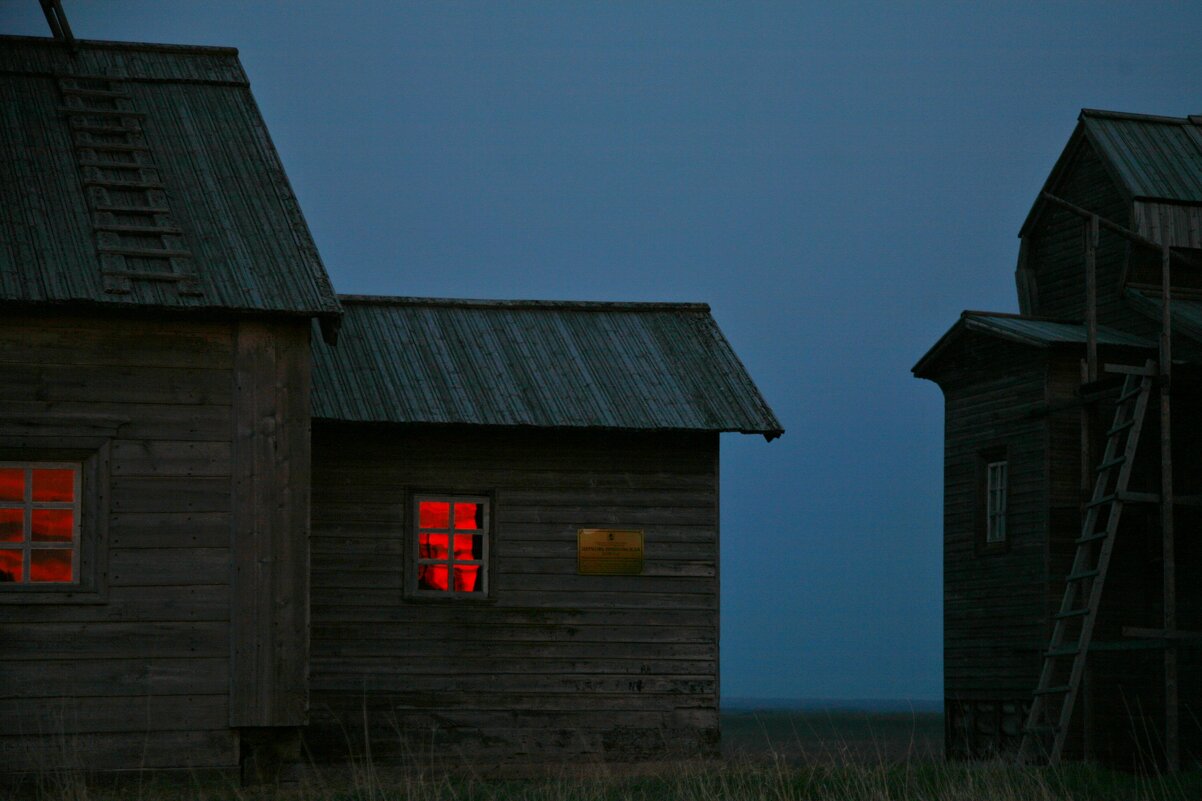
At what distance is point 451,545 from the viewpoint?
19703 millimetres

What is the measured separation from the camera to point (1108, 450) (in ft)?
70.2

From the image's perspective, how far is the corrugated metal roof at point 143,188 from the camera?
50.8 feet

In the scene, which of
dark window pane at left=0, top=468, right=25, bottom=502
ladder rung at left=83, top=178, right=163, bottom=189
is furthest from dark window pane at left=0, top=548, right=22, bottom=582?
ladder rung at left=83, top=178, right=163, bottom=189

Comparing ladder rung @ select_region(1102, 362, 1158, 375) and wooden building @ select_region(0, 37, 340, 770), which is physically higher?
ladder rung @ select_region(1102, 362, 1158, 375)

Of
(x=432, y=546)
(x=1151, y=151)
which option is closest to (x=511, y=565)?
(x=432, y=546)

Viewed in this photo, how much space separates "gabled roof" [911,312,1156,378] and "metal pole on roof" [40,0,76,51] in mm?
13539

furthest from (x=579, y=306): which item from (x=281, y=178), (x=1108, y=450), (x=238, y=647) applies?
(x=238, y=647)

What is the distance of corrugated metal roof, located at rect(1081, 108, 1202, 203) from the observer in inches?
979

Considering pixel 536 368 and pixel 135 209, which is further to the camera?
pixel 536 368

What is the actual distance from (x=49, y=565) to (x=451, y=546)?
18.7 ft

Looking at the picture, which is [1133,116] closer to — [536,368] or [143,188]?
[536,368]

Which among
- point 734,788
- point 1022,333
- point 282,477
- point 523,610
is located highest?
point 1022,333

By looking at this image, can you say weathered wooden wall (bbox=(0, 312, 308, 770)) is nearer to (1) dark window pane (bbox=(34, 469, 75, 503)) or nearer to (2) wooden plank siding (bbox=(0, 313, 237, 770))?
(2) wooden plank siding (bbox=(0, 313, 237, 770))

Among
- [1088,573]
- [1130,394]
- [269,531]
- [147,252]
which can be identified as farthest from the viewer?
[1130,394]
